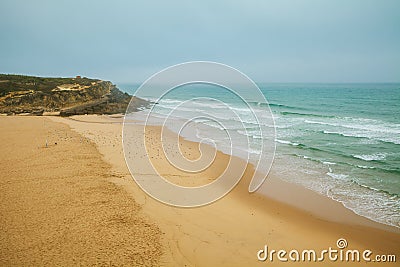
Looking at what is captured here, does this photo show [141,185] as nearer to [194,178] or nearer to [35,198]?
[194,178]

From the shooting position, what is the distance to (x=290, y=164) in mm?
13688

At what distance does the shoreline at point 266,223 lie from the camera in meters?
6.32

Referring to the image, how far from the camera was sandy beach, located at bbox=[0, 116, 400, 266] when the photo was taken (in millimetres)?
5773

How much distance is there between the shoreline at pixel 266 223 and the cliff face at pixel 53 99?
25.1 m

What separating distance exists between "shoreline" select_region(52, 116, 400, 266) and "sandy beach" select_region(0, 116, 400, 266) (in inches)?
1.1

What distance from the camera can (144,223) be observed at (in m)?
7.05

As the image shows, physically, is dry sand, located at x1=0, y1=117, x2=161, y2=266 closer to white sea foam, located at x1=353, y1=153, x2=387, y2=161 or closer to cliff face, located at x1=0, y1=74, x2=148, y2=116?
white sea foam, located at x1=353, y1=153, x2=387, y2=161

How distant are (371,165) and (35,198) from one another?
15156mm
